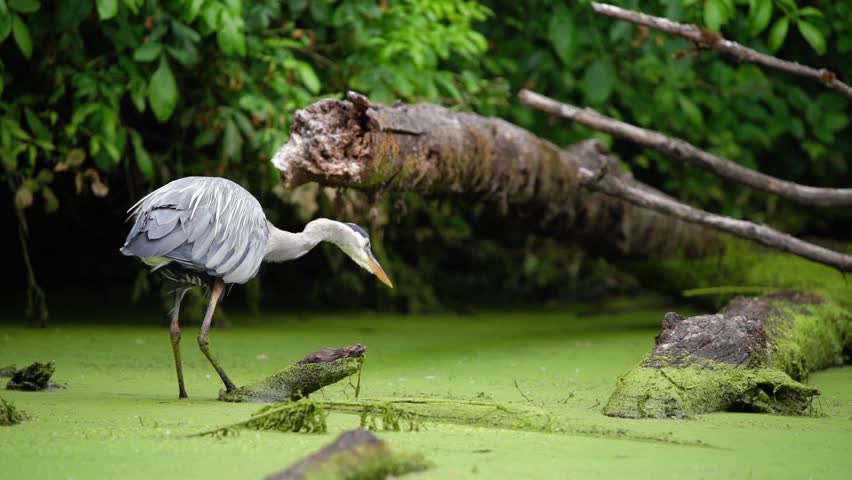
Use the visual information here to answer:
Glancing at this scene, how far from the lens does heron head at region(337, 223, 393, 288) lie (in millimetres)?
4875

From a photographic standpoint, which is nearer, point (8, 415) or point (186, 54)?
point (8, 415)

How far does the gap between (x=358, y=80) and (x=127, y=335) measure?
1865mm

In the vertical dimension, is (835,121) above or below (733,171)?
above

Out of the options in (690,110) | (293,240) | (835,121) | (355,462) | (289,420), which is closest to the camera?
(355,462)

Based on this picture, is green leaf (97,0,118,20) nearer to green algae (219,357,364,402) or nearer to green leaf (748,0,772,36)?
green algae (219,357,364,402)

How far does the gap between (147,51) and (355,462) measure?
3551 mm

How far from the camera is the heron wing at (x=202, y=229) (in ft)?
13.0

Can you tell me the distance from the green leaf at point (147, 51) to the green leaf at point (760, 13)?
2.95 m

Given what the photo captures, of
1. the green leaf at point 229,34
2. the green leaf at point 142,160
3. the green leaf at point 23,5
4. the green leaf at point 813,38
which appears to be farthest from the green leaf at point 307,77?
the green leaf at point 813,38

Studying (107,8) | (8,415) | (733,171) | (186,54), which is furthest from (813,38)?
(8,415)

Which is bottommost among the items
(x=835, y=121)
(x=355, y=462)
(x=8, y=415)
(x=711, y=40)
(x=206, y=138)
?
(x=8, y=415)

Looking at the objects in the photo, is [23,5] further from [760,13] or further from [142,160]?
[760,13]

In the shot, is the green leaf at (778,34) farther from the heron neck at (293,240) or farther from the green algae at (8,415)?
the green algae at (8,415)

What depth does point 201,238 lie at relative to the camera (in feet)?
13.3
